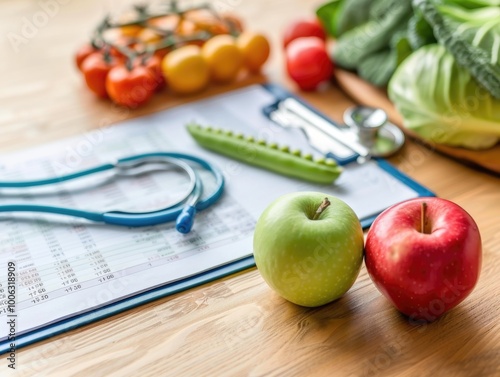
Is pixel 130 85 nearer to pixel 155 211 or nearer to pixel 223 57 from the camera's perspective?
pixel 223 57

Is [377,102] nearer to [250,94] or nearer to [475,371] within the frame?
[250,94]

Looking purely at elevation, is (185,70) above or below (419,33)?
below

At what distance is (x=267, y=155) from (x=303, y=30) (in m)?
0.37

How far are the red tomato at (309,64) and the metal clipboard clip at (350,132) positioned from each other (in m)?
0.09

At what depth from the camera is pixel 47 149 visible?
0.90 metres

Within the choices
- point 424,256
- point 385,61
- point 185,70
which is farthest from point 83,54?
point 424,256

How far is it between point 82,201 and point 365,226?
1.14 ft

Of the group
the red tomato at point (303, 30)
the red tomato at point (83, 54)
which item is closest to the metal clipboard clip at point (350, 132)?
the red tomato at point (303, 30)

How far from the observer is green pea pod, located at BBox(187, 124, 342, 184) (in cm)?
79

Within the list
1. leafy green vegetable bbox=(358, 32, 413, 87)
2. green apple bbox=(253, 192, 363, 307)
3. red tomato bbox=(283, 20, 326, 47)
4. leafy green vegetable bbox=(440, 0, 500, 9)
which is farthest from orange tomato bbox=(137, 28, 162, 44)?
green apple bbox=(253, 192, 363, 307)

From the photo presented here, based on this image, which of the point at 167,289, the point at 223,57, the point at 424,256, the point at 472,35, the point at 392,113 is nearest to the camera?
the point at 424,256

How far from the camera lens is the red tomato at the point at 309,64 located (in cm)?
101

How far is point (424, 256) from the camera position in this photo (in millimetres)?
537

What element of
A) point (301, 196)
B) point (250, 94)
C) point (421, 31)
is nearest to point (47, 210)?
point (301, 196)
